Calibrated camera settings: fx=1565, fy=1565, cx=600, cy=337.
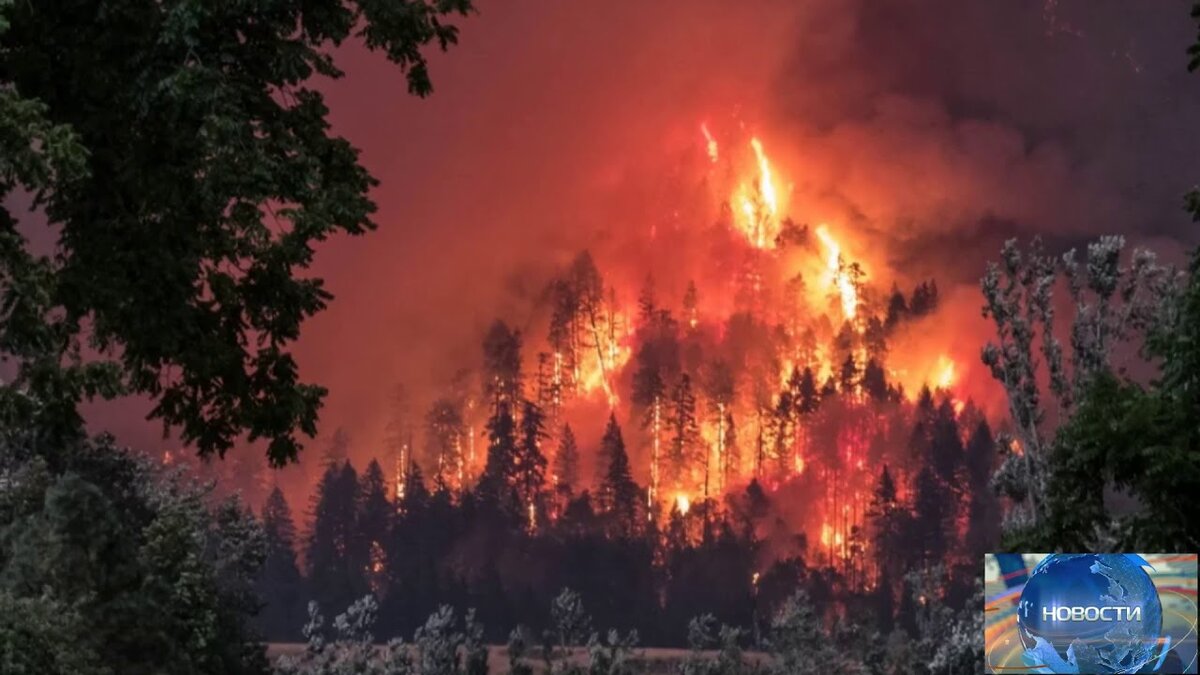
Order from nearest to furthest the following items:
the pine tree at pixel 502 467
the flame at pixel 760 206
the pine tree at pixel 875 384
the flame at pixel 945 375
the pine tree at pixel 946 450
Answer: the pine tree at pixel 946 450
the pine tree at pixel 502 467
the pine tree at pixel 875 384
the flame at pixel 945 375
the flame at pixel 760 206

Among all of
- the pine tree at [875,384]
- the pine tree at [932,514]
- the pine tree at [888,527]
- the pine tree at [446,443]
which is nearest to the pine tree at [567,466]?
the pine tree at [446,443]

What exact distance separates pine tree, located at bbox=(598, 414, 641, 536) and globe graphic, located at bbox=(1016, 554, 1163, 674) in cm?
9849

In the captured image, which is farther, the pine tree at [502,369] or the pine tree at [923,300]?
the pine tree at [502,369]

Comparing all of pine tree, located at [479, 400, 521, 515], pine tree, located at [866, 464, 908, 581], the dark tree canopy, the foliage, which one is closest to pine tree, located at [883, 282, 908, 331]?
pine tree, located at [866, 464, 908, 581]

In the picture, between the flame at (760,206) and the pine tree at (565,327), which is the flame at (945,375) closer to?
the flame at (760,206)

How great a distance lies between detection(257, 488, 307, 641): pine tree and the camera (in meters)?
108

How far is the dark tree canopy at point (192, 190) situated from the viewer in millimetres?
15859

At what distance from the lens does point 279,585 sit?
10938 centimetres

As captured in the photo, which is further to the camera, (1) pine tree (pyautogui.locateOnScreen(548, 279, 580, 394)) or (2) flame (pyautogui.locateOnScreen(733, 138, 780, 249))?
(2) flame (pyautogui.locateOnScreen(733, 138, 780, 249))

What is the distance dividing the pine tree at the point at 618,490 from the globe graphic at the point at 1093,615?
98.5 meters

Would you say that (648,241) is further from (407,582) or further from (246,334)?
(246,334)

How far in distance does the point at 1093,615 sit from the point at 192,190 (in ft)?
35.5

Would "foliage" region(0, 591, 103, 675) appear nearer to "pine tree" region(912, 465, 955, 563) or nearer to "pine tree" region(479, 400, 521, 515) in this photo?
"pine tree" region(479, 400, 521, 515)

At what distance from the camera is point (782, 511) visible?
108 m
